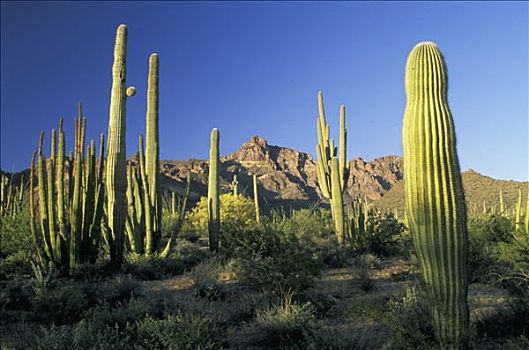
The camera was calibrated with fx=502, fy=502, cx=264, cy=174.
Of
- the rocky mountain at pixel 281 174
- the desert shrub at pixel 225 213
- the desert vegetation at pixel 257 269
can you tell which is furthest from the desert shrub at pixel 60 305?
the rocky mountain at pixel 281 174

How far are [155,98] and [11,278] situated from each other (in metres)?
5.58

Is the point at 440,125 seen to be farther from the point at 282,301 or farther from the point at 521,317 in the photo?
the point at 282,301

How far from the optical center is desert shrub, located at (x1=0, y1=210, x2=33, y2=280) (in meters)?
11.1

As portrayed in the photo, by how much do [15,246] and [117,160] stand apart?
15.0ft

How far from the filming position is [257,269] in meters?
8.42

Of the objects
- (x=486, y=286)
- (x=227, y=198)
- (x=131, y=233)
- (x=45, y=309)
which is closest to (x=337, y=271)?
(x=486, y=286)

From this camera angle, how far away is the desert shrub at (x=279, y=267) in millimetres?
8016

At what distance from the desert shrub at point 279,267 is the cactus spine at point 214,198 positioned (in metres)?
5.56

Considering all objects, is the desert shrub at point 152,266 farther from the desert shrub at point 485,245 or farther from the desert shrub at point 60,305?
the desert shrub at point 485,245

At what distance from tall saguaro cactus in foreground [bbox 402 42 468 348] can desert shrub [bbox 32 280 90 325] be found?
515 centimetres

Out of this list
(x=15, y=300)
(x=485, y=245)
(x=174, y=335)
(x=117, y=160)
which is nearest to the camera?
(x=174, y=335)

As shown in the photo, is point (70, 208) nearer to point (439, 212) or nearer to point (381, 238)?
point (439, 212)

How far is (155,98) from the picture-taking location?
1334 centimetres

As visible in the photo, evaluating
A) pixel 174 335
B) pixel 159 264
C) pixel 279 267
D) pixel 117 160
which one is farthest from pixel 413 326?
pixel 117 160
